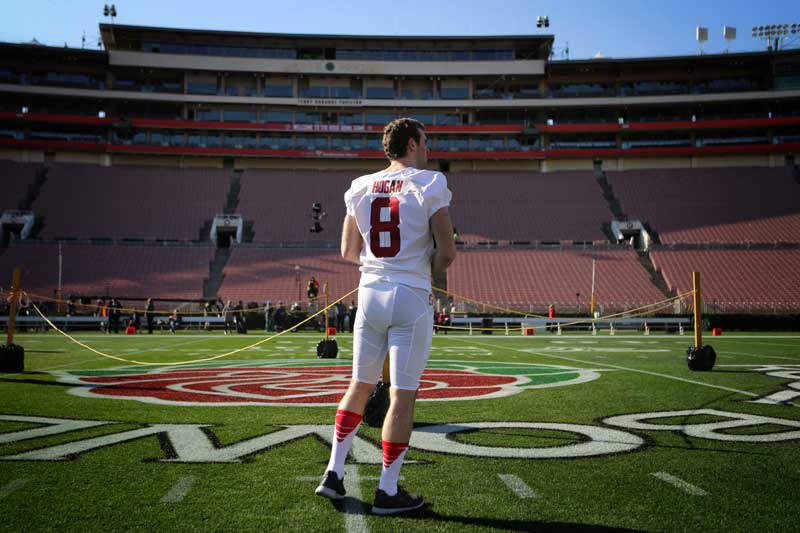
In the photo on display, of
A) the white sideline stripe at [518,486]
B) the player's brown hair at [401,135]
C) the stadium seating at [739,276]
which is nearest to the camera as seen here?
the white sideline stripe at [518,486]

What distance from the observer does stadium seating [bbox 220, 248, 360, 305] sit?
122 ft

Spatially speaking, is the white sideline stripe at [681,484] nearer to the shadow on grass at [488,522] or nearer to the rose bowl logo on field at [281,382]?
the shadow on grass at [488,522]

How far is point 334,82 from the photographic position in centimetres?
5838

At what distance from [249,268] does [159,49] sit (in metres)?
28.3

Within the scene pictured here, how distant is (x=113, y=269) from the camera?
39656 millimetres

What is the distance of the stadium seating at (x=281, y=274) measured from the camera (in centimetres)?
3719

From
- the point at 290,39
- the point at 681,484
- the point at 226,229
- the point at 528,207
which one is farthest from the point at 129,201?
the point at 681,484

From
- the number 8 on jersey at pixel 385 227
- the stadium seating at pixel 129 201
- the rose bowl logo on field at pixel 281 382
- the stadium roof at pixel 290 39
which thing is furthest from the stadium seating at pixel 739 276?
the number 8 on jersey at pixel 385 227

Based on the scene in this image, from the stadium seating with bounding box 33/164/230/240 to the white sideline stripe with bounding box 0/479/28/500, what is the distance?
43.3 meters

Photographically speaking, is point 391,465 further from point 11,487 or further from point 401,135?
point 11,487

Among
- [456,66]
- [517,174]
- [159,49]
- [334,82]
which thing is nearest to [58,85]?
[159,49]

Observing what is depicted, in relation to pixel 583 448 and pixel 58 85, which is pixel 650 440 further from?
pixel 58 85

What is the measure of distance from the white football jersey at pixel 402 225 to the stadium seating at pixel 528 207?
41520 millimetres

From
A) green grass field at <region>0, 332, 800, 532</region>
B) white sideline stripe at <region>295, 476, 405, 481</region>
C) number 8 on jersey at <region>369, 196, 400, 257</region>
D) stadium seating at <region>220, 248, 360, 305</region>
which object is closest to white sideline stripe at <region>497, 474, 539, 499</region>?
green grass field at <region>0, 332, 800, 532</region>
